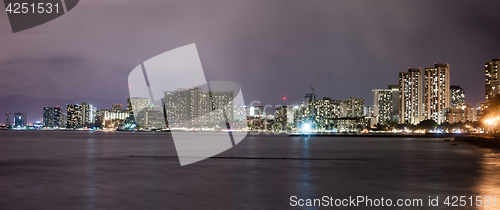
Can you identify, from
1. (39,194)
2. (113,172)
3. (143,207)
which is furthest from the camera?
(113,172)

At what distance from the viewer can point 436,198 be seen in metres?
19.9

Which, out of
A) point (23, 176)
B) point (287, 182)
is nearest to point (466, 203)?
point (287, 182)

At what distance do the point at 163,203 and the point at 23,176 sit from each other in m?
14.8

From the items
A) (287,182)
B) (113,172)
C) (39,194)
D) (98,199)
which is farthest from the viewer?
Result: (113,172)

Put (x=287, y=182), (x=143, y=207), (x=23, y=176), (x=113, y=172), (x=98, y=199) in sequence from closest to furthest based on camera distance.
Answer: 1. (x=143, y=207)
2. (x=98, y=199)
3. (x=287, y=182)
4. (x=23, y=176)
5. (x=113, y=172)

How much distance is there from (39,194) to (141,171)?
444 inches

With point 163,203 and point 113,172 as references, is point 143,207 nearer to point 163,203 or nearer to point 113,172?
point 163,203

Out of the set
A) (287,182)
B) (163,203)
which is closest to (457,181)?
(287,182)

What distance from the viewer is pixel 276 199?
1967 cm

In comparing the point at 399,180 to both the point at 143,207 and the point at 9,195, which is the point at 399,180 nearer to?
the point at 143,207

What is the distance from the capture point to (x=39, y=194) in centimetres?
2111

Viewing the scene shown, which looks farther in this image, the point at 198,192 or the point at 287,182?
the point at 287,182

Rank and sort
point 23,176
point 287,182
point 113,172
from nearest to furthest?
point 287,182 < point 23,176 < point 113,172

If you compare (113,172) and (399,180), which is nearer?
(399,180)
